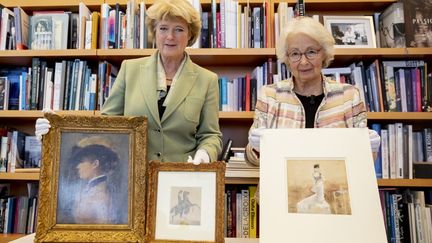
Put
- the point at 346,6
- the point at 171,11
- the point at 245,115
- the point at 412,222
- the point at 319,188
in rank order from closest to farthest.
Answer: the point at 319,188 < the point at 171,11 < the point at 412,222 < the point at 245,115 < the point at 346,6

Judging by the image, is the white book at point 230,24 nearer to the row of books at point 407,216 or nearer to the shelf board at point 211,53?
the shelf board at point 211,53

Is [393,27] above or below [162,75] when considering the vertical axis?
above

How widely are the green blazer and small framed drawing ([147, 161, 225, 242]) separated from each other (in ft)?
0.77

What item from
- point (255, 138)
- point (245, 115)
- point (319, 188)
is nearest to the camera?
point (319, 188)

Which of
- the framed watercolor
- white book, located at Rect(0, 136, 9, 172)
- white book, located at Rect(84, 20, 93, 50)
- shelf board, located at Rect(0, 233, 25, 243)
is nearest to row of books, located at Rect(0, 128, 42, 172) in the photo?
white book, located at Rect(0, 136, 9, 172)

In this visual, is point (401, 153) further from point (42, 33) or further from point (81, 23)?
point (42, 33)

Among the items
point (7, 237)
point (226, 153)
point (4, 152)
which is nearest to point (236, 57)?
point (226, 153)

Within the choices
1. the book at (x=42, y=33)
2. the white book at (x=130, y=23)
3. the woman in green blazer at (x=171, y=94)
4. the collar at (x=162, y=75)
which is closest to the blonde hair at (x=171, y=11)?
the woman in green blazer at (x=171, y=94)

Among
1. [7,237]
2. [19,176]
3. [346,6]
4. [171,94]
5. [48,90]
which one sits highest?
[346,6]

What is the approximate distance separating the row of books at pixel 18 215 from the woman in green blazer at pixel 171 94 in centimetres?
121

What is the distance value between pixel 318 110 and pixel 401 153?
937 mm

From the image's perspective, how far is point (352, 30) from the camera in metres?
1.99

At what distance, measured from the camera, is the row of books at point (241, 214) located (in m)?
1.83

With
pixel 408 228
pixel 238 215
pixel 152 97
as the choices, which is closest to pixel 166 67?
pixel 152 97
